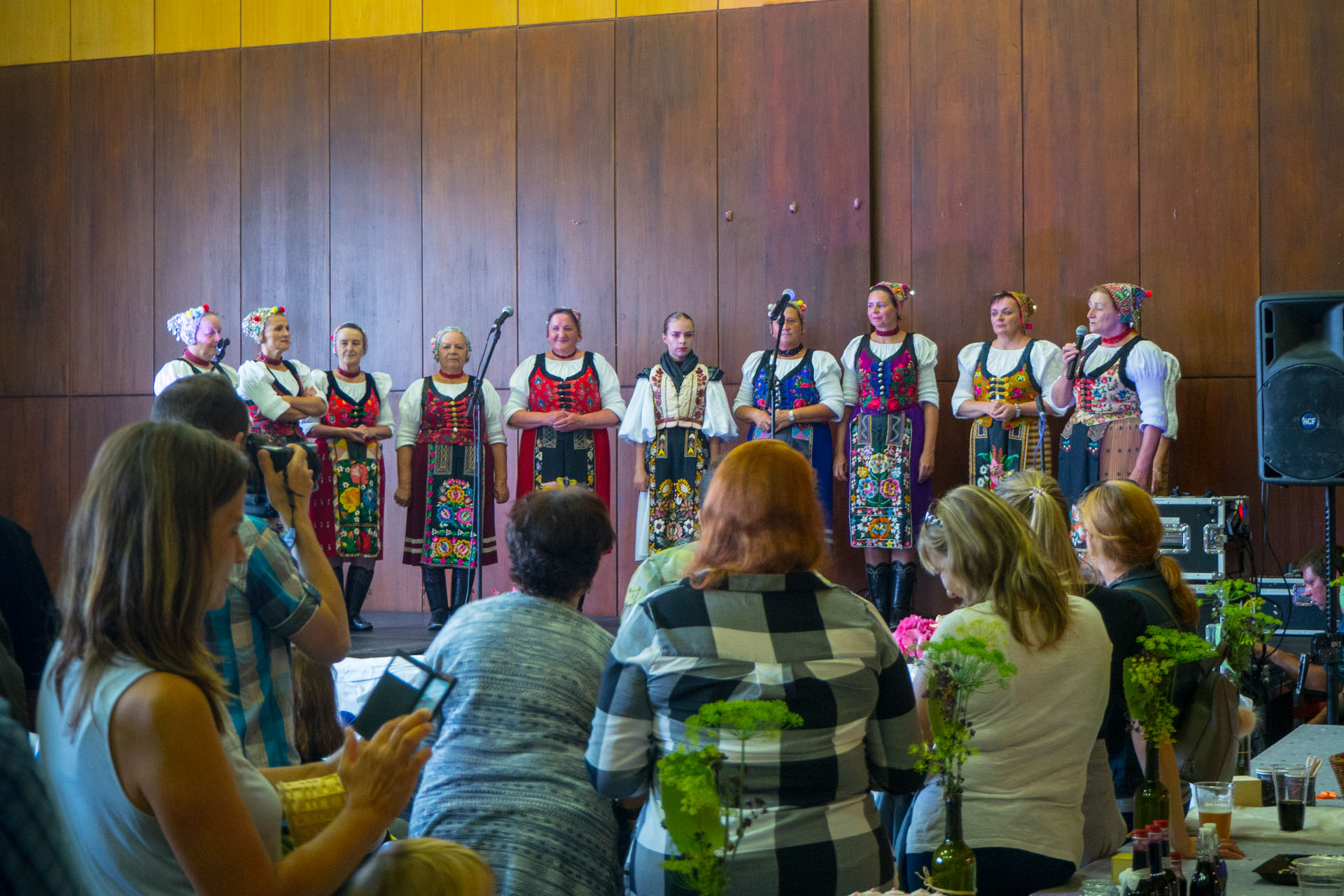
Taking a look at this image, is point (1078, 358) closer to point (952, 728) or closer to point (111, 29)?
point (952, 728)

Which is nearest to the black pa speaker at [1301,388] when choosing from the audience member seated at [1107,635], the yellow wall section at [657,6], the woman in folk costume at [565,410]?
the audience member seated at [1107,635]

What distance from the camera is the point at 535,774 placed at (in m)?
1.73

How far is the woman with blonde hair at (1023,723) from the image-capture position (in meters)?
1.82

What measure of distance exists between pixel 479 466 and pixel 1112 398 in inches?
108

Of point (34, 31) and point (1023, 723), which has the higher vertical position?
point (34, 31)

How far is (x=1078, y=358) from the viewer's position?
524 centimetres

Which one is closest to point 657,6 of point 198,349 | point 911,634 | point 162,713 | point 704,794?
point 198,349

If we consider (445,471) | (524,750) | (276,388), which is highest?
(276,388)

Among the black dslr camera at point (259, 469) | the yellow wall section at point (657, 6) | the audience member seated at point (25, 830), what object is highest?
the yellow wall section at point (657, 6)

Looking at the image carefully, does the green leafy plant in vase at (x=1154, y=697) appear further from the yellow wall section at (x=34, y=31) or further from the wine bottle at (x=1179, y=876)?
the yellow wall section at (x=34, y=31)

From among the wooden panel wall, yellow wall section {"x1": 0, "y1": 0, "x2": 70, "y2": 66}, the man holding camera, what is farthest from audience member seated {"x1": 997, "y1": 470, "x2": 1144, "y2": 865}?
yellow wall section {"x1": 0, "y1": 0, "x2": 70, "y2": 66}

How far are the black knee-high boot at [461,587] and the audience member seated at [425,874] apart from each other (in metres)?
4.69

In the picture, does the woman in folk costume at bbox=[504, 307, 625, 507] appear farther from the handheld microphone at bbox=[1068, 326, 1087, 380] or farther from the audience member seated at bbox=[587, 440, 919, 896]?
the audience member seated at bbox=[587, 440, 919, 896]

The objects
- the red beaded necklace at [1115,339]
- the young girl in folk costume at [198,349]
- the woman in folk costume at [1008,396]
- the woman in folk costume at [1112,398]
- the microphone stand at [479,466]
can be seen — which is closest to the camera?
the microphone stand at [479,466]
